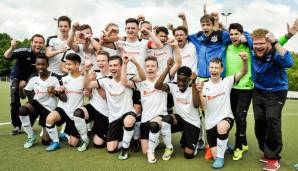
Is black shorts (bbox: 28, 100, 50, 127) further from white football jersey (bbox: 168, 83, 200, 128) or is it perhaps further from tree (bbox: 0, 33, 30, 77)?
tree (bbox: 0, 33, 30, 77)

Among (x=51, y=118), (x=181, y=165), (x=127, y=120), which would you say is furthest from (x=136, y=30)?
(x=181, y=165)

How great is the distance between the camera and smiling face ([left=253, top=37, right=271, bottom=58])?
5.23 m

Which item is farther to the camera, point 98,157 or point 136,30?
point 136,30

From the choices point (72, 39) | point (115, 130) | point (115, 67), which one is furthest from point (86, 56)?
point (115, 130)

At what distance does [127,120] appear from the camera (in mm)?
5953

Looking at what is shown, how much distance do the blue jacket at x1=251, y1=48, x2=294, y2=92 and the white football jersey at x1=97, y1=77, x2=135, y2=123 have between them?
2273 mm

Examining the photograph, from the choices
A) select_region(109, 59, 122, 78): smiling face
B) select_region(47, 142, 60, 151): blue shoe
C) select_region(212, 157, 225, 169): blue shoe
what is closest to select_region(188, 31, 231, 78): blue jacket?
select_region(109, 59, 122, 78): smiling face

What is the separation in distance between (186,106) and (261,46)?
1.62 meters

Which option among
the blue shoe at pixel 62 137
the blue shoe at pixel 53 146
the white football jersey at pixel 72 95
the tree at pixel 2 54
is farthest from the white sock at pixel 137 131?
the tree at pixel 2 54

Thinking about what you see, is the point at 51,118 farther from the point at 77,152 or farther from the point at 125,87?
the point at 125,87

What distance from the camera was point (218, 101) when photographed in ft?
19.0

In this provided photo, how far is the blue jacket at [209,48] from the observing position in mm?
6352

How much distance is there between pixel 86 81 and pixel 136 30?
142 cm

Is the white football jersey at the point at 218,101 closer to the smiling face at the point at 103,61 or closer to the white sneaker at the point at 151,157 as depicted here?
the white sneaker at the point at 151,157
